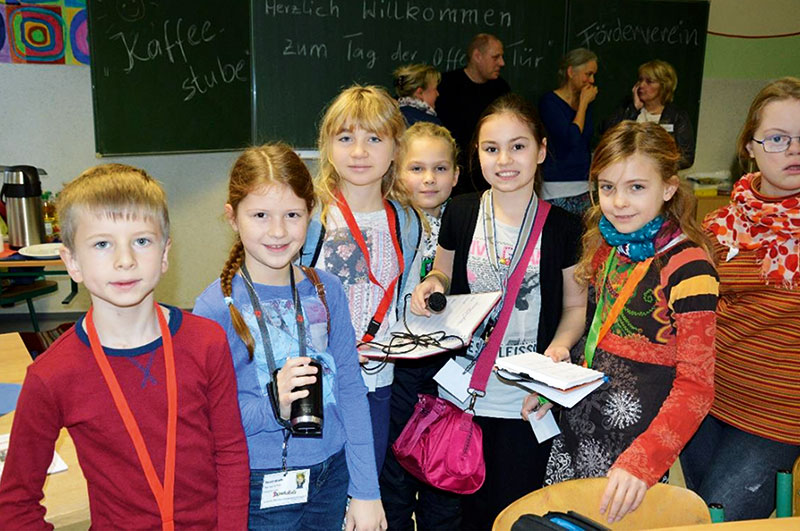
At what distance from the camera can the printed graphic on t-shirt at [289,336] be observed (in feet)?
5.21

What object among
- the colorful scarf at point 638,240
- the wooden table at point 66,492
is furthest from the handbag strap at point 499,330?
the wooden table at point 66,492

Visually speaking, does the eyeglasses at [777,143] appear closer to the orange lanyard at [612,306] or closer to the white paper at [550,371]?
the orange lanyard at [612,306]

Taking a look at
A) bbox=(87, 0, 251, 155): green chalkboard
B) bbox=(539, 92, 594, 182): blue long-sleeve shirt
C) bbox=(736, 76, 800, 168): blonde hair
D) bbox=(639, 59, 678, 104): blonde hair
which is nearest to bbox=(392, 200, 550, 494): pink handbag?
bbox=(736, 76, 800, 168): blonde hair

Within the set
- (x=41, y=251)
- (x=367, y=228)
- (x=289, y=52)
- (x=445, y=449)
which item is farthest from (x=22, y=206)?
(x=445, y=449)

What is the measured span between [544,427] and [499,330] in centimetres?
29

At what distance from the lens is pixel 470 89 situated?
4.81 meters

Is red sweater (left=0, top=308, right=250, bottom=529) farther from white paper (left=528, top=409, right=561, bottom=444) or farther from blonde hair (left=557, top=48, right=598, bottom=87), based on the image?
blonde hair (left=557, top=48, right=598, bottom=87)

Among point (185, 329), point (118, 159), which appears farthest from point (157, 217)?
point (118, 159)

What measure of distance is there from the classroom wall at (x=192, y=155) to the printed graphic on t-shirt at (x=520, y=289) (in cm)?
281

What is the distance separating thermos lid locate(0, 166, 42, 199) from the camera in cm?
364

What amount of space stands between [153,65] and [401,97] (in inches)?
58.7

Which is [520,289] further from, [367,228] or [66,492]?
[66,492]

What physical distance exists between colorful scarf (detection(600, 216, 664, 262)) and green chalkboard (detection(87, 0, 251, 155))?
10.6 ft

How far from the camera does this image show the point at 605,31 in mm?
5520
